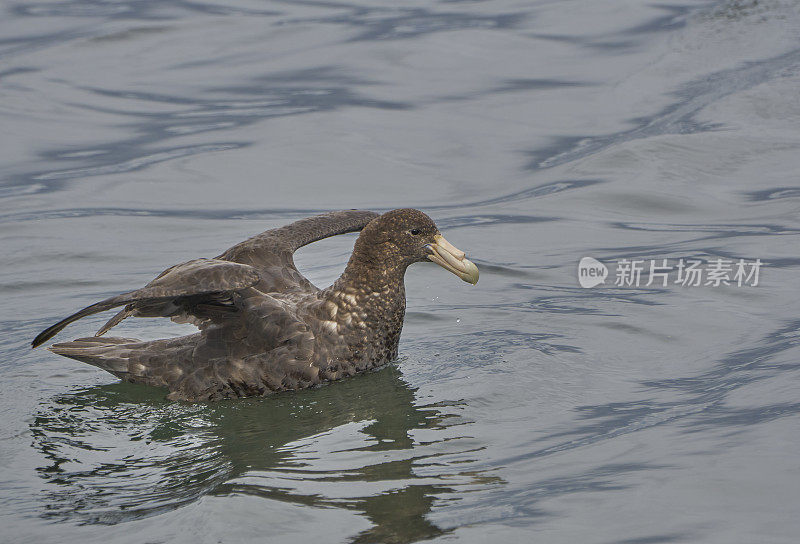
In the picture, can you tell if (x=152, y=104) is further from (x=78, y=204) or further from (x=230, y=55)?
(x=78, y=204)

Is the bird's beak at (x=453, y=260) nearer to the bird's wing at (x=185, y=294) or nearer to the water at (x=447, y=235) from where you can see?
the water at (x=447, y=235)

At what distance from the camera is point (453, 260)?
25.0 ft

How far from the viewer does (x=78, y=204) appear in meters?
12.3

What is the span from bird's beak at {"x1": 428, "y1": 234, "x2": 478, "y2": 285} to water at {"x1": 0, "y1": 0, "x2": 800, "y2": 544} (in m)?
0.65

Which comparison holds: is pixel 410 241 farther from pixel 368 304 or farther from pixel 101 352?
pixel 101 352

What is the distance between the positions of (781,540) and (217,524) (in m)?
2.39

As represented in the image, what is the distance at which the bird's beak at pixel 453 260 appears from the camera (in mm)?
7512

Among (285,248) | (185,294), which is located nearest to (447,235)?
(285,248)

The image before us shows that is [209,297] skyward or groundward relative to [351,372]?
skyward

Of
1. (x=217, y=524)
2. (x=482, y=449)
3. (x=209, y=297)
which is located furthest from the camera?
(x=209, y=297)

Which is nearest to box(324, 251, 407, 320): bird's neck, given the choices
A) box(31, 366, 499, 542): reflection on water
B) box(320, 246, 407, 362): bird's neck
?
box(320, 246, 407, 362): bird's neck

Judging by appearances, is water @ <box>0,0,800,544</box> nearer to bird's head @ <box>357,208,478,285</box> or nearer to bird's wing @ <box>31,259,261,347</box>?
bird's wing @ <box>31,259,261,347</box>

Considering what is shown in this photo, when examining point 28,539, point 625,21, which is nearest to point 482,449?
point 28,539

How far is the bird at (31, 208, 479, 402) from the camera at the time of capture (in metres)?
7.52
